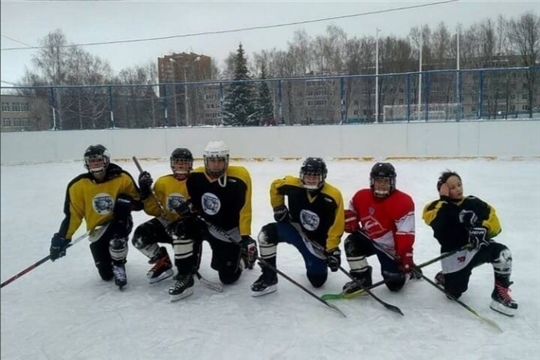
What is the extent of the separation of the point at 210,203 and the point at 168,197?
0.30 m

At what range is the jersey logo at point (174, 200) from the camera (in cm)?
269

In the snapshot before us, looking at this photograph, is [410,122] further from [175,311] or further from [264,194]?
[175,311]

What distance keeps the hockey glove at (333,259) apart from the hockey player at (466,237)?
50 cm

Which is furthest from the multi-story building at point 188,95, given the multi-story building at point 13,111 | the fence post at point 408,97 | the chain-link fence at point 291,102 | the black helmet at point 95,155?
the multi-story building at point 13,111

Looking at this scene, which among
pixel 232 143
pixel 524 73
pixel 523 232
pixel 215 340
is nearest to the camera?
pixel 215 340

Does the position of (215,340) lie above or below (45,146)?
below

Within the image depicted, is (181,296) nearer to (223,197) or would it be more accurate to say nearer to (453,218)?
(223,197)

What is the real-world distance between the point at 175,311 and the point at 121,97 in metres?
7.59

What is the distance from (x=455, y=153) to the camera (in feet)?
26.2

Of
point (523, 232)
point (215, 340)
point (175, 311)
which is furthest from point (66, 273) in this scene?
point (523, 232)

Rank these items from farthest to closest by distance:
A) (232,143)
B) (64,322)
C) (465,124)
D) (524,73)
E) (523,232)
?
(232,143) < (465,124) < (523,232) < (524,73) < (64,322)

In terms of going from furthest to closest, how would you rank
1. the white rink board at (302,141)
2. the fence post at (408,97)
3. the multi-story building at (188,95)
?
the multi-story building at (188,95) → the fence post at (408,97) → the white rink board at (302,141)

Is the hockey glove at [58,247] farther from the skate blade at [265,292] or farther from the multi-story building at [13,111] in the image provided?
the multi-story building at [13,111]

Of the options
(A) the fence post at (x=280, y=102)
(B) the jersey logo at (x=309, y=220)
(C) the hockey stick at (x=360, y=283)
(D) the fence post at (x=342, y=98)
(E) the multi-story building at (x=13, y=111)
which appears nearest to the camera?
(E) the multi-story building at (x=13, y=111)
